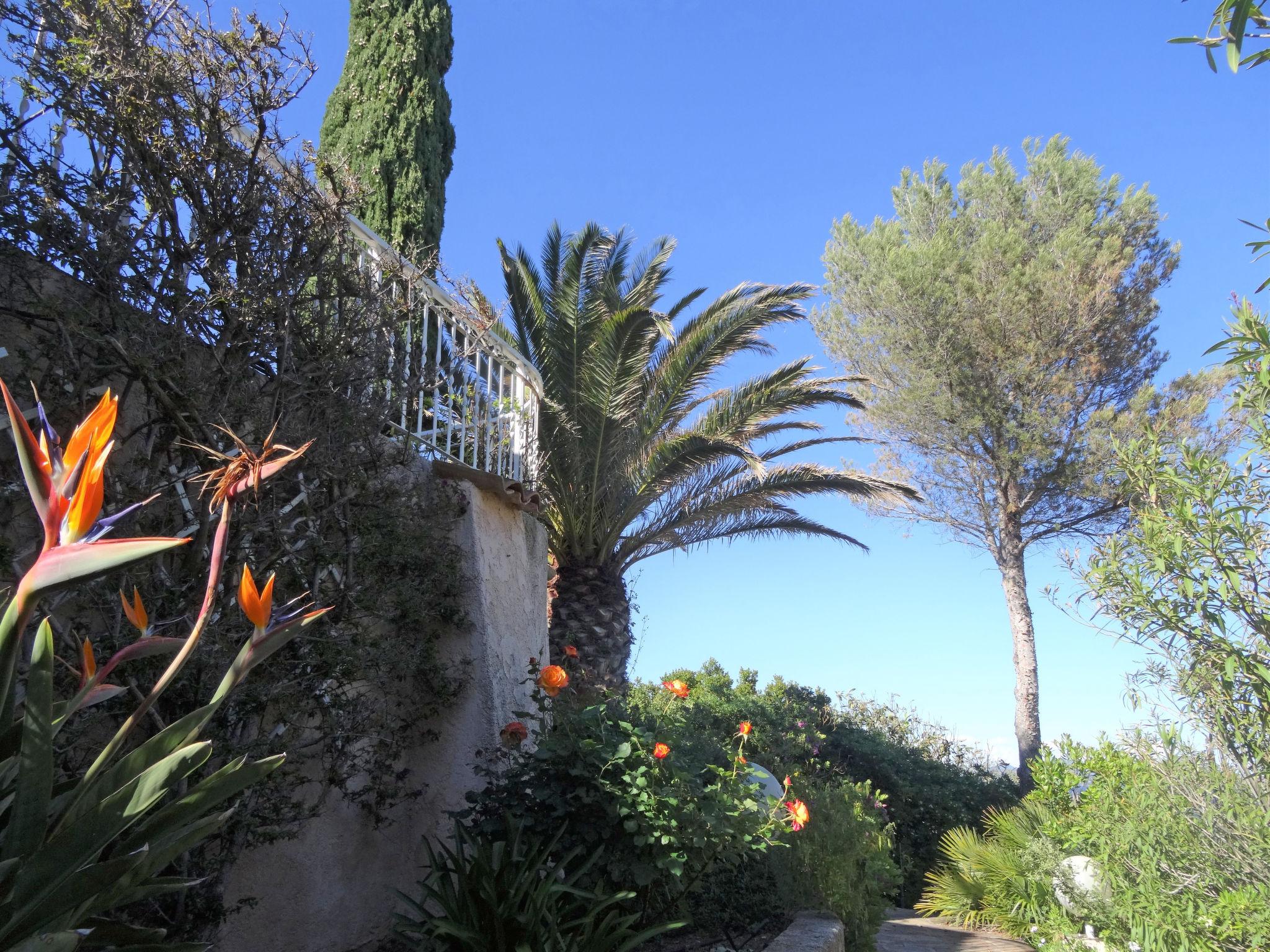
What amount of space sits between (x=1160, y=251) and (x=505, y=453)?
16432 millimetres

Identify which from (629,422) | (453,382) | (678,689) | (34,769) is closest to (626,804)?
(678,689)

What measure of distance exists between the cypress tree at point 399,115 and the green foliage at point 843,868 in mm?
5841

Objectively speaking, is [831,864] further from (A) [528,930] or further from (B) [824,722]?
(B) [824,722]

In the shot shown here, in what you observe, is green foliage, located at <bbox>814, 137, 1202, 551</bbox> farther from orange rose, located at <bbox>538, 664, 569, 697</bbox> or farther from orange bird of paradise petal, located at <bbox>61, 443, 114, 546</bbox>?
orange bird of paradise petal, located at <bbox>61, 443, 114, 546</bbox>

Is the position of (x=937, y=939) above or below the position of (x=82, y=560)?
below

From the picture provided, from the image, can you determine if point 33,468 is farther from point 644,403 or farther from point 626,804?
point 644,403

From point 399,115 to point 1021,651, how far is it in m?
13.7

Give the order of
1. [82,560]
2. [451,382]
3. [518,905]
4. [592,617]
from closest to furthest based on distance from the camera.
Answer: [82,560]
[518,905]
[451,382]
[592,617]

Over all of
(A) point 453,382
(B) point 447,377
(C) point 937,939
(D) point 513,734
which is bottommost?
(C) point 937,939

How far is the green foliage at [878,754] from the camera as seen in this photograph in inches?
427

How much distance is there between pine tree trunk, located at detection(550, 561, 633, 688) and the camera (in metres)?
8.76

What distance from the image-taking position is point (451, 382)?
4.51 meters

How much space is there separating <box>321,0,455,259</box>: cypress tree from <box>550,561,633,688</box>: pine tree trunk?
3731mm

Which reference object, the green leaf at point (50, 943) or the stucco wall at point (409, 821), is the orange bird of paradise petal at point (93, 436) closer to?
the green leaf at point (50, 943)
